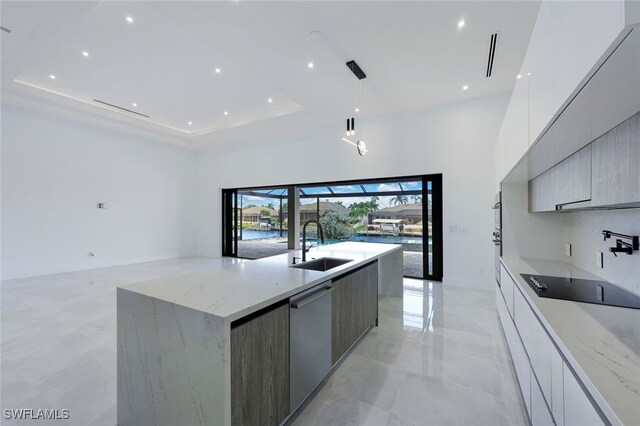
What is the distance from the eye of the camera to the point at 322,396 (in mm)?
1893

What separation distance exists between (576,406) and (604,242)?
1.58m

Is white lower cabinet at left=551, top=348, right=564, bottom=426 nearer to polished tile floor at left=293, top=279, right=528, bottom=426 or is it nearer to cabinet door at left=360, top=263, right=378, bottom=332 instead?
polished tile floor at left=293, top=279, right=528, bottom=426

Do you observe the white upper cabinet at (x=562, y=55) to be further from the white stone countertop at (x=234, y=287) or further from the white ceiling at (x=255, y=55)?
the white ceiling at (x=255, y=55)

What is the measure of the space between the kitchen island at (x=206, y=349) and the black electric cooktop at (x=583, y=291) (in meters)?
1.44

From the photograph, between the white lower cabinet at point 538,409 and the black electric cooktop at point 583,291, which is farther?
the black electric cooktop at point 583,291

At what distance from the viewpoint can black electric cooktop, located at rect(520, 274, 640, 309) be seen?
1436mm

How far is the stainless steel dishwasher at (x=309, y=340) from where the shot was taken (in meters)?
1.60

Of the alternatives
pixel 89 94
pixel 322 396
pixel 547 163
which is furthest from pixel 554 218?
pixel 89 94

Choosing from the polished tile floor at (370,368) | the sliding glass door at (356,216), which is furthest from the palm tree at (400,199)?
the polished tile floor at (370,368)

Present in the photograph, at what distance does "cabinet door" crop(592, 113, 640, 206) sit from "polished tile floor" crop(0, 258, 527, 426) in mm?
1492

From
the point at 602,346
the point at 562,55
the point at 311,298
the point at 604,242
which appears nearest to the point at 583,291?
the point at 604,242

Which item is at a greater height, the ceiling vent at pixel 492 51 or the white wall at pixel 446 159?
the ceiling vent at pixel 492 51

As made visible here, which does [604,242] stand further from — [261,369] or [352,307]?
[261,369]

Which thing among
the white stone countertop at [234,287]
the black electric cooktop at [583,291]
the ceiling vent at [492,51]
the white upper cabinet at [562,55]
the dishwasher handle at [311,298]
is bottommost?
the dishwasher handle at [311,298]
